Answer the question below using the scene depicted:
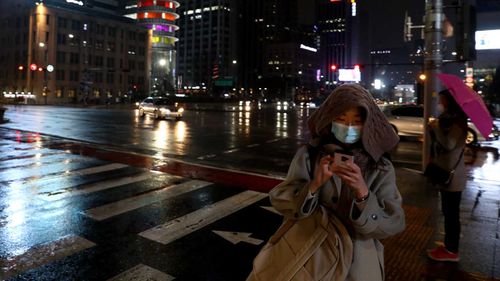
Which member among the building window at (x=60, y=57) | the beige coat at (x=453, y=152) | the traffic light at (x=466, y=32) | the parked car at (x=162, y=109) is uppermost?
the building window at (x=60, y=57)

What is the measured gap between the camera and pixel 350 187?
212 cm

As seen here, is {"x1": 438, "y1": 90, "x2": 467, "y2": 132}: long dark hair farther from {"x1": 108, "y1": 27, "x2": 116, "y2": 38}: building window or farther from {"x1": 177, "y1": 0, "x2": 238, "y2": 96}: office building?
{"x1": 177, "y1": 0, "x2": 238, "y2": 96}: office building

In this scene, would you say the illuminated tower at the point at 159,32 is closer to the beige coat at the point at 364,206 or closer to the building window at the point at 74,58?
the building window at the point at 74,58

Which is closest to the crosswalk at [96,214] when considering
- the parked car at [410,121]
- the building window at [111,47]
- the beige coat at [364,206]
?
the beige coat at [364,206]

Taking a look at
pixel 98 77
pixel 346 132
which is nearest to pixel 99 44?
pixel 98 77

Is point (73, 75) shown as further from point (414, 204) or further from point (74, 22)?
point (414, 204)

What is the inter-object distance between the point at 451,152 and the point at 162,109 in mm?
28563

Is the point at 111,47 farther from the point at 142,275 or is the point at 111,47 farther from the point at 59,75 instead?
the point at 142,275

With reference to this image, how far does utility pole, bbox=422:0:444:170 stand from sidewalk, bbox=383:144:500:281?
1.55m

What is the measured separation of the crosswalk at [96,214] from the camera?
4.79 m

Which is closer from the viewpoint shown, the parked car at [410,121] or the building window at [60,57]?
the parked car at [410,121]

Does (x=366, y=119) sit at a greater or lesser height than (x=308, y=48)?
lesser

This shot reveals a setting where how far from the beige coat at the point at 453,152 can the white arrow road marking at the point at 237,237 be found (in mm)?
2481

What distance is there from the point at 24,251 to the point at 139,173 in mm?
4991
